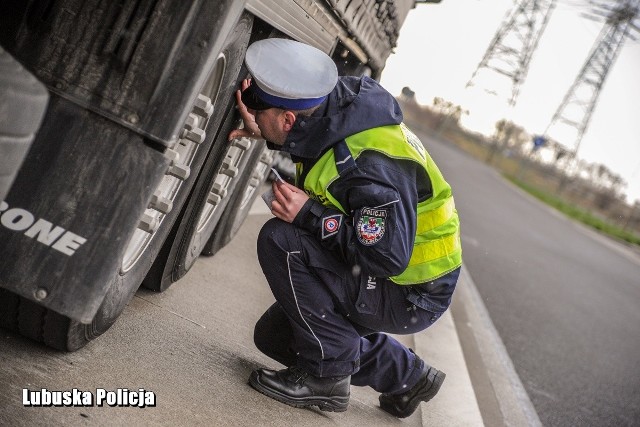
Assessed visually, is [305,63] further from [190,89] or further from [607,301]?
[607,301]

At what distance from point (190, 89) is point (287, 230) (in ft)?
3.22

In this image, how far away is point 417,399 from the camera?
3.47m

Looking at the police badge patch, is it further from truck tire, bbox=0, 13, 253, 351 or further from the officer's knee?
the officer's knee

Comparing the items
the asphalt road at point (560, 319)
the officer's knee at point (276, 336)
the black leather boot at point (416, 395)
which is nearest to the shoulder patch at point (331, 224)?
the officer's knee at point (276, 336)

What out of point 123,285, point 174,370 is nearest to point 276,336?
point 174,370

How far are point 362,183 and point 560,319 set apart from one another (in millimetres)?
6104

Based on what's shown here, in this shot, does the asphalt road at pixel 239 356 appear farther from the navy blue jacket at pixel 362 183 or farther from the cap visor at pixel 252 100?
the cap visor at pixel 252 100

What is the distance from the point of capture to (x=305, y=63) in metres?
2.68

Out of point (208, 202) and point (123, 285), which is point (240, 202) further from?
point (123, 285)

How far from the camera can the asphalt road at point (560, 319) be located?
18.2ft

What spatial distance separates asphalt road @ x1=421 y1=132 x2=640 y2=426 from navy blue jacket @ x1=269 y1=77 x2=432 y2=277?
2.52 meters

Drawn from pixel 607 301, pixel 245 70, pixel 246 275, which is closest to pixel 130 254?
pixel 245 70

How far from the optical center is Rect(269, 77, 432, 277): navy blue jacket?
2.68 meters

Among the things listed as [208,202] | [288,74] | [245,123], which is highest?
[288,74]
